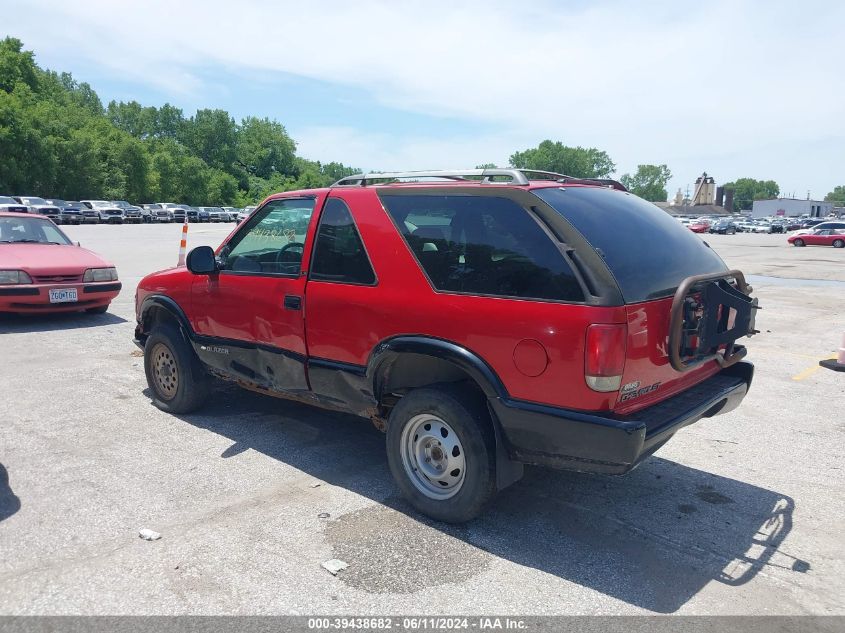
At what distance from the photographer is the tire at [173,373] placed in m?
5.49

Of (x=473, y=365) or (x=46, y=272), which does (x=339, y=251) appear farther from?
(x=46, y=272)

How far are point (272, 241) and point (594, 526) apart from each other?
291 cm

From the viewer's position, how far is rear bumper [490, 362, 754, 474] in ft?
10.3

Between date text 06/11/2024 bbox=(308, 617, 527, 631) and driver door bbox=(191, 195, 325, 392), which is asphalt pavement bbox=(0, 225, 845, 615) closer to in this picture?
date text 06/11/2024 bbox=(308, 617, 527, 631)

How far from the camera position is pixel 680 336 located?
→ 3.48 metres

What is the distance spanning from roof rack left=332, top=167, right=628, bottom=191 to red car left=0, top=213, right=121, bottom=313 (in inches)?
238

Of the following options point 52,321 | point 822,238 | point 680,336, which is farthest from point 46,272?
point 822,238

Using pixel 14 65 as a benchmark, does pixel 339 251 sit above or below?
below

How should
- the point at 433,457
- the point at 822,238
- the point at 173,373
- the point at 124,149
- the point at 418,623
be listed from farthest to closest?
the point at 124,149 → the point at 822,238 → the point at 173,373 → the point at 433,457 → the point at 418,623

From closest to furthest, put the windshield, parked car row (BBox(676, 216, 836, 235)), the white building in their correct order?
the windshield → parked car row (BBox(676, 216, 836, 235)) → the white building

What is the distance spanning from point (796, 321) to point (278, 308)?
32.9ft

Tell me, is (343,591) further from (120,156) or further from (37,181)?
(120,156)

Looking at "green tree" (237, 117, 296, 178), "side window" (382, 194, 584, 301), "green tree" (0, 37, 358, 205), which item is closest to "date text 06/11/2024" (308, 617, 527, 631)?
"side window" (382, 194, 584, 301)

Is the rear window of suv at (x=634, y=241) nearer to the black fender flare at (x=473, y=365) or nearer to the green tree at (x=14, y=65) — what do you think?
the black fender flare at (x=473, y=365)
